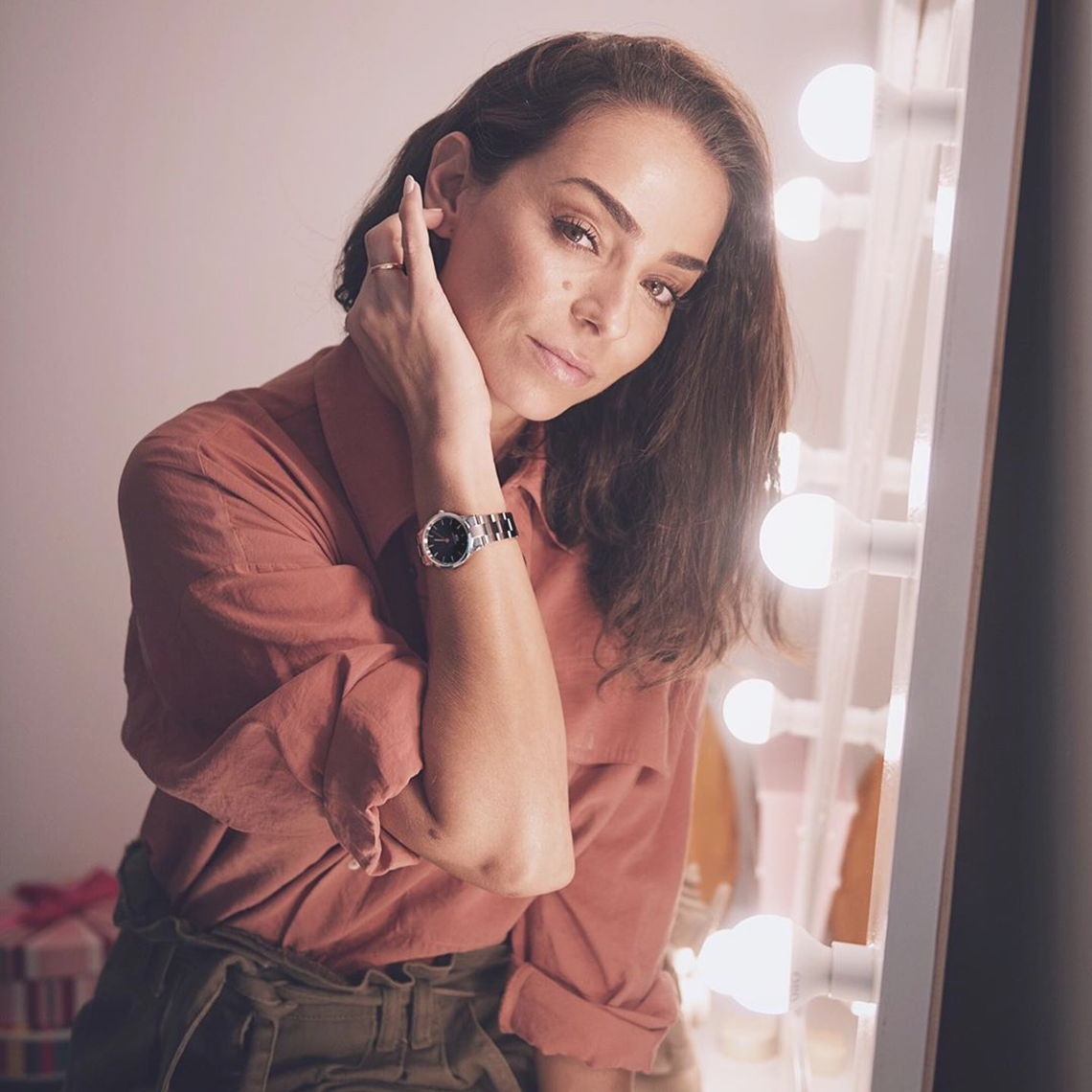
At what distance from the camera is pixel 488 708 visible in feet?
2.33

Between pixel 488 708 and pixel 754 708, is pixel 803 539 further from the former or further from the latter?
pixel 754 708

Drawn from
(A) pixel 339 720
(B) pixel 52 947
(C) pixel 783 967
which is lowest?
(B) pixel 52 947

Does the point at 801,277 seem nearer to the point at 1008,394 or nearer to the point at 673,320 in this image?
the point at 673,320

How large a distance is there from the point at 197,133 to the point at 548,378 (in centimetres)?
46

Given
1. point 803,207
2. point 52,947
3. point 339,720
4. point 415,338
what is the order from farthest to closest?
point 52,947 → point 803,207 → point 415,338 → point 339,720

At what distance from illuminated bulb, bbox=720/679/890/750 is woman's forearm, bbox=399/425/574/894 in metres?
0.34

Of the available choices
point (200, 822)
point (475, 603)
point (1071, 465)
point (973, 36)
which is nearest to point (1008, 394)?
point (1071, 465)

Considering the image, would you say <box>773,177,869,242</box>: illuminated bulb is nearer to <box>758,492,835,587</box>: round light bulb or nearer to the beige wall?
the beige wall

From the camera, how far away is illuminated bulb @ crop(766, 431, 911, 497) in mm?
996

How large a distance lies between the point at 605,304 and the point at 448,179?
17 centimetres

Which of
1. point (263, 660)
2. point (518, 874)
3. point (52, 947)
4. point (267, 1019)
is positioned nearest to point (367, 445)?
point (263, 660)

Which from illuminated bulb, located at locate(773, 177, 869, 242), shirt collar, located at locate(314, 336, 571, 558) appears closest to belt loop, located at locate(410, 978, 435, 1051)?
shirt collar, located at locate(314, 336, 571, 558)

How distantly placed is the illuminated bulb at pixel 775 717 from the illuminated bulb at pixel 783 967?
30 centimetres

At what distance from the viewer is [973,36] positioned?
2.03 feet
